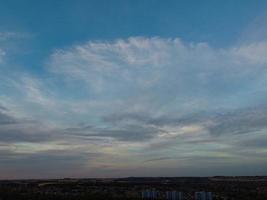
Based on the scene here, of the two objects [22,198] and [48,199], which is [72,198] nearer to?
[48,199]

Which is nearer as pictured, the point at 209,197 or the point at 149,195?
the point at 209,197

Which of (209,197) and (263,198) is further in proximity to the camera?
(263,198)

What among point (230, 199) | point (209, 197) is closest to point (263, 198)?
point (230, 199)

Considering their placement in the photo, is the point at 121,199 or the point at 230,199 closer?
the point at 121,199

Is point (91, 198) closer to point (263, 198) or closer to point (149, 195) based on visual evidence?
Answer: point (149, 195)

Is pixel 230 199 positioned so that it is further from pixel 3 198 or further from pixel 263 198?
pixel 3 198

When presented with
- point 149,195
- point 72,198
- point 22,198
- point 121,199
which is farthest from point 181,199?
point 22,198

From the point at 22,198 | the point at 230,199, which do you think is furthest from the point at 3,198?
the point at 230,199
